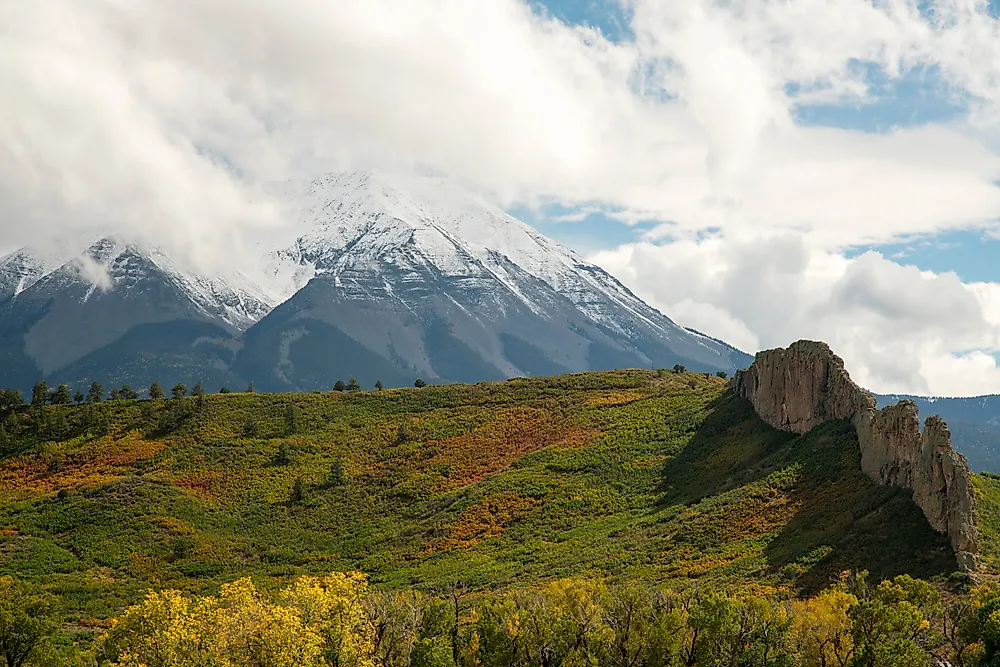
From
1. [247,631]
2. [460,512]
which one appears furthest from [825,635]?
[460,512]

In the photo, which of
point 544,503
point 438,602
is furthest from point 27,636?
point 544,503

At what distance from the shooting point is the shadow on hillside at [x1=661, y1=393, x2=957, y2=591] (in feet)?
187

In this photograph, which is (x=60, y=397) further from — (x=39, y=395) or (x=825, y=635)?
(x=825, y=635)

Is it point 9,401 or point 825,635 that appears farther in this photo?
point 9,401

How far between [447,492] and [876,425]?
178 feet

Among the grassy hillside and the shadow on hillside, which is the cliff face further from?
the grassy hillside

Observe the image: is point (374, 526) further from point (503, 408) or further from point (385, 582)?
point (503, 408)

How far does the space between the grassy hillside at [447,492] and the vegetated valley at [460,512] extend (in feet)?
1.18

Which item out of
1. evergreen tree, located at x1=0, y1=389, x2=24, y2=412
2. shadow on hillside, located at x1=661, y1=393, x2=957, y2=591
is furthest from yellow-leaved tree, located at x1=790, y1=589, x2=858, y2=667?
evergreen tree, located at x1=0, y1=389, x2=24, y2=412

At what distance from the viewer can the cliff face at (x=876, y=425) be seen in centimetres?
5547

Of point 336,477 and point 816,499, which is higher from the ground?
point 816,499

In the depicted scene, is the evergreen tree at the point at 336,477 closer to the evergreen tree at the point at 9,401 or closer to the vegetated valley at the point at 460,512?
the vegetated valley at the point at 460,512

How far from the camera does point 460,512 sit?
97.3 m

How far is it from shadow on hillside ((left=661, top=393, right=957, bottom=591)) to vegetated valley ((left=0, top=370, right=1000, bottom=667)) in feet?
0.79
